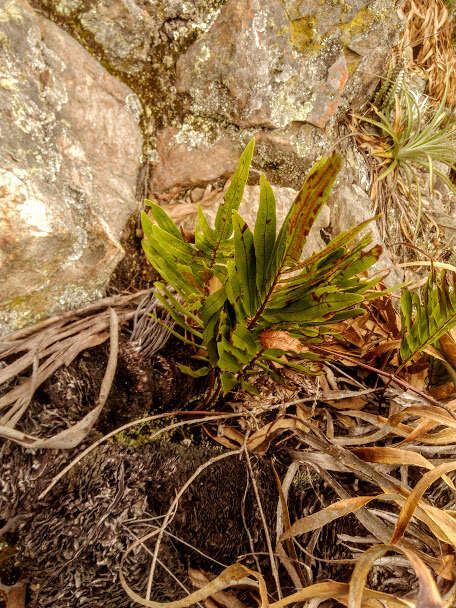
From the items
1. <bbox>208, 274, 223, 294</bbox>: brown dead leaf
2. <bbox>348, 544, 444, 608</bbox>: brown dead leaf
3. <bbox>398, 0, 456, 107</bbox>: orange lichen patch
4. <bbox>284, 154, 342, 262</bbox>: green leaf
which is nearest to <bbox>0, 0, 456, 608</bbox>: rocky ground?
<bbox>348, 544, 444, 608</bbox>: brown dead leaf

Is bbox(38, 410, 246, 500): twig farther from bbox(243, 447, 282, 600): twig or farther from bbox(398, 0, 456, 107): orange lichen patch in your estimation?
bbox(398, 0, 456, 107): orange lichen patch

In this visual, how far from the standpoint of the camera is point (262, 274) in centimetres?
67

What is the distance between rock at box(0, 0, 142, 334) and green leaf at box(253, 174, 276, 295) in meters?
0.48

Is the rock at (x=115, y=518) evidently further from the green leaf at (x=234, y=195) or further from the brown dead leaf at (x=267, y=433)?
the green leaf at (x=234, y=195)

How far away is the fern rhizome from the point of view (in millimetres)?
578

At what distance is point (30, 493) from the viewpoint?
755 millimetres

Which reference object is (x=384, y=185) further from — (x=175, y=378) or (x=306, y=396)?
(x=175, y=378)

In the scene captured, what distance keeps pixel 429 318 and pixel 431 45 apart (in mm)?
1854

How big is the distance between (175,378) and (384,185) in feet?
4.64

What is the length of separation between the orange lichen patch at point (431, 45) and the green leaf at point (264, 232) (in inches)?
69.4

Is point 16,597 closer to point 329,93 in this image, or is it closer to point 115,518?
point 115,518

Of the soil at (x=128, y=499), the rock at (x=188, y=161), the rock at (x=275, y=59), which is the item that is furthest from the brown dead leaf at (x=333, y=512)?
the rock at (x=275, y=59)

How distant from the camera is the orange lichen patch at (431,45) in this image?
6.32 ft

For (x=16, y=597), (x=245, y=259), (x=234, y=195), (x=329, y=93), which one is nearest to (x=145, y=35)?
(x=329, y=93)
